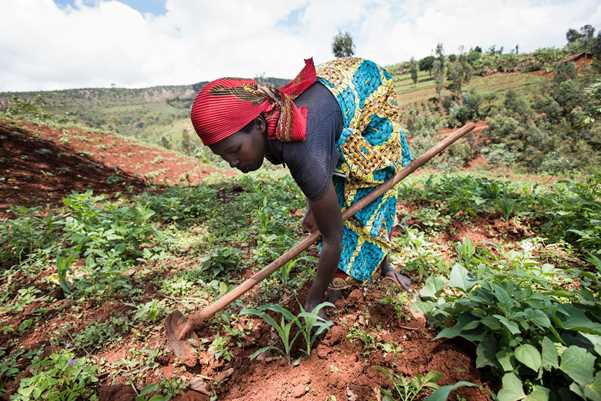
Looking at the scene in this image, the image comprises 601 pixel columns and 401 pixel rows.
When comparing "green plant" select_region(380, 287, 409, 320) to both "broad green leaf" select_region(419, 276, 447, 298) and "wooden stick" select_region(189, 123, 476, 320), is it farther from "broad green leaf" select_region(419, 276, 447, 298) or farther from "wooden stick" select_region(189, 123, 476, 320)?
"wooden stick" select_region(189, 123, 476, 320)

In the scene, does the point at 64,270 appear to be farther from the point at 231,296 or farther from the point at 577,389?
the point at 577,389

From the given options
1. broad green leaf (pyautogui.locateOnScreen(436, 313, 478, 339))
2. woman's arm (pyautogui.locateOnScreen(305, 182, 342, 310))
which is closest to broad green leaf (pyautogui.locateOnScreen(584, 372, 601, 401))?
broad green leaf (pyautogui.locateOnScreen(436, 313, 478, 339))

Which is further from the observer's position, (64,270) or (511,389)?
(64,270)

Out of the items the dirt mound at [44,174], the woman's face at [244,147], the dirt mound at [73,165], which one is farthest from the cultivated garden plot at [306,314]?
the dirt mound at [73,165]

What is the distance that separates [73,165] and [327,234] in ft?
24.8

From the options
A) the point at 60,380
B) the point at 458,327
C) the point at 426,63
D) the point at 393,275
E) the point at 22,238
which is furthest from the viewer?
the point at 426,63

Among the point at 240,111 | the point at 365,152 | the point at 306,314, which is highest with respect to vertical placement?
the point at 240,111

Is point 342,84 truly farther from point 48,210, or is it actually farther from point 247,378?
point 48,210

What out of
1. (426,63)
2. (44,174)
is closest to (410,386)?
(44,174)

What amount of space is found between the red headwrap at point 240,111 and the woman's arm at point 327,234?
325 millimetres

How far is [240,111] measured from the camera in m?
1.39

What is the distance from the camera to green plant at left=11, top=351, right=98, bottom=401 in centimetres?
162

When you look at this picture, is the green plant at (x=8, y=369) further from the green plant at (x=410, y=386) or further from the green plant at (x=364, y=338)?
the green plant at (x=410, y=386)

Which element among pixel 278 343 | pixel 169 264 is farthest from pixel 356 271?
pixel 169 264
